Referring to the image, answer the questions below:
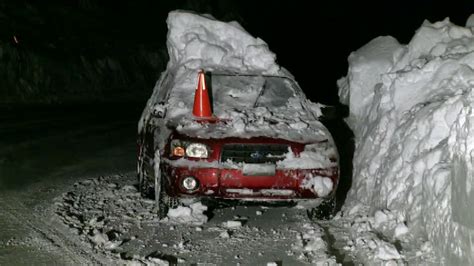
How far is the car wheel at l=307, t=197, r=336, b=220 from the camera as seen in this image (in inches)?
241

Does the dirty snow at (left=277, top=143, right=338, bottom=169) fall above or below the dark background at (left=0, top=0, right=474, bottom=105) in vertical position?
above

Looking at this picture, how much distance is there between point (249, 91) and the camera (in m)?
6.93

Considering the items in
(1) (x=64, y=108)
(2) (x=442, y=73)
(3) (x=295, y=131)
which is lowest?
(1) (x=64, y=108)

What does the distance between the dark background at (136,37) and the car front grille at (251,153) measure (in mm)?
11508

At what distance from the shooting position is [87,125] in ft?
43.8

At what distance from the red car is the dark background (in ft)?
36.5

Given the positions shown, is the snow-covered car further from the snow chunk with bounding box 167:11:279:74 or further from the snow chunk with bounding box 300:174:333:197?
the snow chunk with bounding box 167:11:279:74

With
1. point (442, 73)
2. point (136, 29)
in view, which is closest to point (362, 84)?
point (442, 73)

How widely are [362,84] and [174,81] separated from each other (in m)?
3.33

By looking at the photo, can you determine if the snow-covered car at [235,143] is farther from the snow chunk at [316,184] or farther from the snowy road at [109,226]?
the snowy road at [109,226]

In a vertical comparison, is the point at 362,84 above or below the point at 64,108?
above

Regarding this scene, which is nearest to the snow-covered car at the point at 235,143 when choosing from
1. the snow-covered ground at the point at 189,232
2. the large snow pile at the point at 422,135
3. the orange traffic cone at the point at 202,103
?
the orange traffic cone at the point at 202,103

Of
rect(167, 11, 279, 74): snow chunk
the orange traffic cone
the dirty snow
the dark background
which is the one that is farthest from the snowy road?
the dark background

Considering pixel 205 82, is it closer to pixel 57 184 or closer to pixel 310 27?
pixel 57 184
